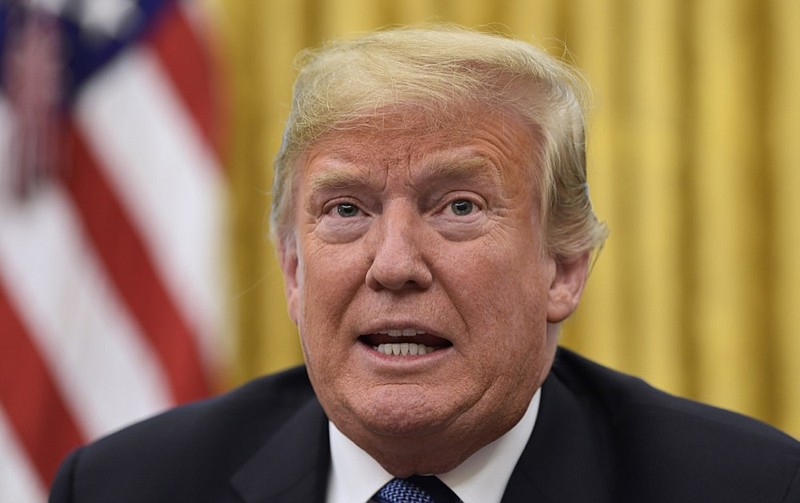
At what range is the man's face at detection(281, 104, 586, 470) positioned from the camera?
160cm

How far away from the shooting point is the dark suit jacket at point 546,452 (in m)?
1.76

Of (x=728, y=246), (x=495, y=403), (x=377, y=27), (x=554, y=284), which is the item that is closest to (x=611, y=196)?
(x=728, y=246)

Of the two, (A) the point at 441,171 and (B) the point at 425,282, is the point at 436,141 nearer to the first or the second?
(A) the point at 441,171

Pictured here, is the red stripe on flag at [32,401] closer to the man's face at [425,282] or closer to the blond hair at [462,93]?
the blond hair at [462,93]

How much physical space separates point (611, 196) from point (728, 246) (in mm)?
333

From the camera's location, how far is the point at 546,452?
1.81 meters

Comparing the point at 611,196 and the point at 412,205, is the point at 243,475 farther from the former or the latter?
the point at 611,196

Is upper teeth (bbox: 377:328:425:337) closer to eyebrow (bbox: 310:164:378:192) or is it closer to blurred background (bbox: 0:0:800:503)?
eyebrow (bbox: 310:164:378:192)

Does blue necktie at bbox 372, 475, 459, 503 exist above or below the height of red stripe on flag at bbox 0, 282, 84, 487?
above

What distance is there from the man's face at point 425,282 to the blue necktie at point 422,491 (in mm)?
38

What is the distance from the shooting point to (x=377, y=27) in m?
3.27

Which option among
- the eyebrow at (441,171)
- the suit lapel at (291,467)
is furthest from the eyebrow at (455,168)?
the suit lapel at (291,467)

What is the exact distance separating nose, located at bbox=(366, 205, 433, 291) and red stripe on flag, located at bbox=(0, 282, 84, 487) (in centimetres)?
182

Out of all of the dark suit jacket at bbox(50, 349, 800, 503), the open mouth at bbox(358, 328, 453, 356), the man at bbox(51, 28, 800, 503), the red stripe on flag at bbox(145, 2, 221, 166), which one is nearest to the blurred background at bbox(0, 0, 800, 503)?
the red stripe on flag at bbox(145, 2, 221, 166)
